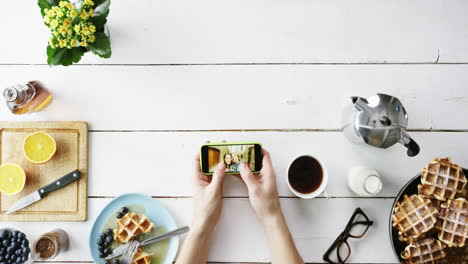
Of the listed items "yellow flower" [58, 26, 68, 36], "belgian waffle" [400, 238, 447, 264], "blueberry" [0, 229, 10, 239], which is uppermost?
"yellow flower" [58, 26, 68, 36]

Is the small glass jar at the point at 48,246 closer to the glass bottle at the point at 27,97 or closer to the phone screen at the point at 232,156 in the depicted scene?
the glass bottle at the point at 27,97

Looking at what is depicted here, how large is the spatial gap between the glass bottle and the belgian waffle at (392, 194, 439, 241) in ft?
4.14

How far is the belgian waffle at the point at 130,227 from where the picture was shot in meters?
1.17

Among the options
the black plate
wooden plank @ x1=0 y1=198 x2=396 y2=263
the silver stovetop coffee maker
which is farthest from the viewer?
wooden plank @ x1=0 y1=198 x2=396 y2=263

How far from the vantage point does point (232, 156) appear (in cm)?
116

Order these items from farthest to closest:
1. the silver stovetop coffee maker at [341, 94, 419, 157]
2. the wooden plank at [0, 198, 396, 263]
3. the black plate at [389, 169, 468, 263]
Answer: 1. the wooden plank at [0, 198, 396, 263]
2. the black plate at [389, 169, 468, 263]
3. the silver stovetop coffee maker at [341, 94, 419, 157]

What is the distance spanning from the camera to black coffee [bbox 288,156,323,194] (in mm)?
1146

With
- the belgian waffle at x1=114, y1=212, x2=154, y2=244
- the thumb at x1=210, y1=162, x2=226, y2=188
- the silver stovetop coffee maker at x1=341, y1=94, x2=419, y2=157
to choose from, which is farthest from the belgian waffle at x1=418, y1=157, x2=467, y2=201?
the belgian waffle at x1=114, y1=212, x2=154, y2=244

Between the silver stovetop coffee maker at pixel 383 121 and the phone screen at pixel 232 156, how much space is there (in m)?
0.34

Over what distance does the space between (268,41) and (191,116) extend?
1.27 feet

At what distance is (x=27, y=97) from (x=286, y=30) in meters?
0.93

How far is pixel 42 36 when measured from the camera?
1.26 m

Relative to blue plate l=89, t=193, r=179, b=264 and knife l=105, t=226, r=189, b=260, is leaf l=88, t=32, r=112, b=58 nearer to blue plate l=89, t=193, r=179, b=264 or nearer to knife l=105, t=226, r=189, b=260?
blue plate l=89, t=193, r=179, b=264

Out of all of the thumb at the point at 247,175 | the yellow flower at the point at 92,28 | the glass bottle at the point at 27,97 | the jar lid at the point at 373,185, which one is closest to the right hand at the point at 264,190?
the thumb at the point at 247,175
